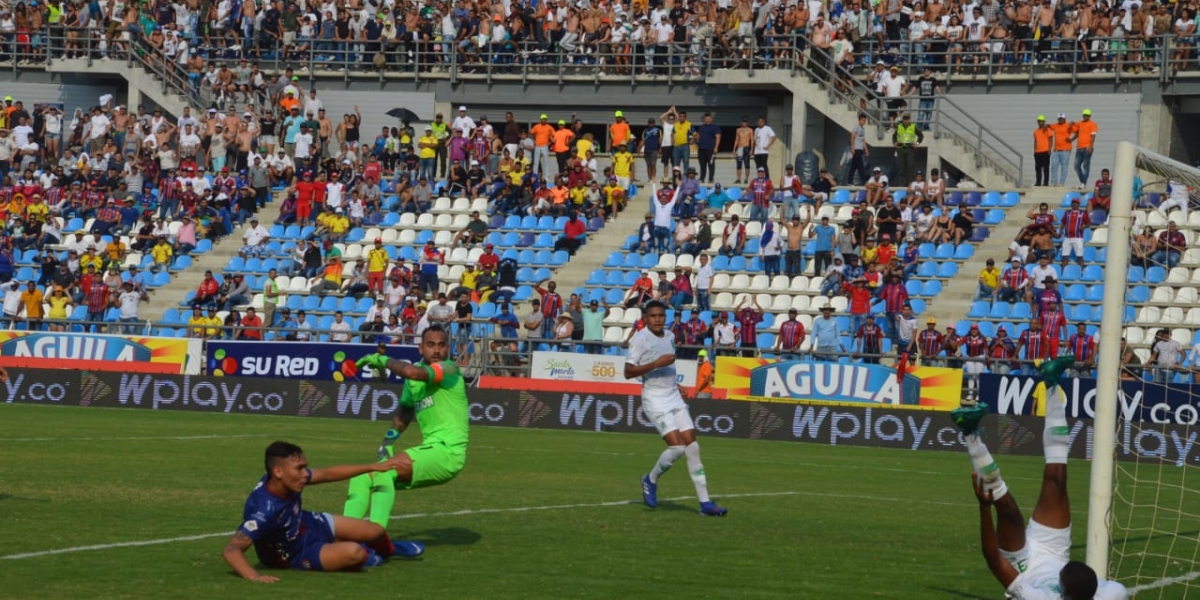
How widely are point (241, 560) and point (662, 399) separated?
616cm

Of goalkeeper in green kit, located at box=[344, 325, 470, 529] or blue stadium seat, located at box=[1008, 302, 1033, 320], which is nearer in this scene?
goalkeeper in green kit, located at box=[344, 325, 470, 529]

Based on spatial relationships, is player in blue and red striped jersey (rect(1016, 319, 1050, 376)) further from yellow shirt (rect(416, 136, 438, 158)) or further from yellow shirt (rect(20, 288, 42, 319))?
yellow shirt (rect(20, 288, 42, 319))

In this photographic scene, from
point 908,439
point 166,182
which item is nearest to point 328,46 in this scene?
point 166,182

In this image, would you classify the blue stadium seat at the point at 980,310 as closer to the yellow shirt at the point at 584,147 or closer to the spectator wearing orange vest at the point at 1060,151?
the spectator wearing orange vest at the point at 1060,151

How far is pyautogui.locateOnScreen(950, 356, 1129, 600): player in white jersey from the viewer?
9.48 m

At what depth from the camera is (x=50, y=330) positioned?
119ft

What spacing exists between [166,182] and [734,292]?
52.0 ft

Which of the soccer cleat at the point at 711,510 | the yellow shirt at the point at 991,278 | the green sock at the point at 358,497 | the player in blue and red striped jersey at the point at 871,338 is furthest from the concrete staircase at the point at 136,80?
the green sock at the point at 358,497

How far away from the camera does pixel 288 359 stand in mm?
33438

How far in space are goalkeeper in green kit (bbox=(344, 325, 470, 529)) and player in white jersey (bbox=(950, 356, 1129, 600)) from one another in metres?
3.92

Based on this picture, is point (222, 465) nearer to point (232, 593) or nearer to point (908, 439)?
point (232, 593)

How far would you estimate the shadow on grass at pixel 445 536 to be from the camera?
12828 millimetres

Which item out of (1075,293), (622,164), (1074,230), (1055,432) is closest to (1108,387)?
(1055,432)

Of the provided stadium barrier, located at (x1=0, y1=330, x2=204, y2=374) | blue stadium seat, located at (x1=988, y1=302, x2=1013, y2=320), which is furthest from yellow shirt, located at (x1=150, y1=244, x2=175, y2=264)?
blue stadium seat, located at (x1=988, y1=302, x2=1013, y2=320)
